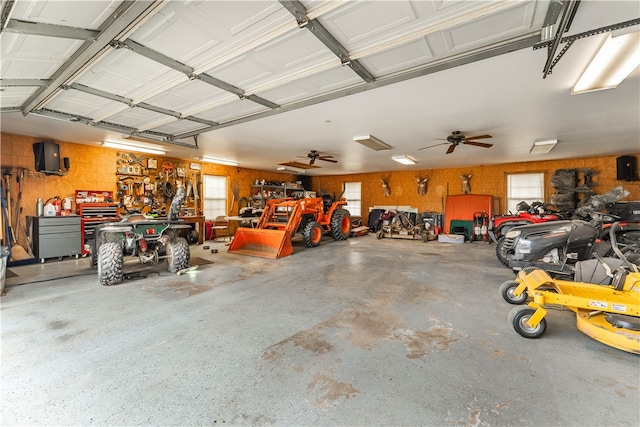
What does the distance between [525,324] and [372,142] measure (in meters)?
4.35

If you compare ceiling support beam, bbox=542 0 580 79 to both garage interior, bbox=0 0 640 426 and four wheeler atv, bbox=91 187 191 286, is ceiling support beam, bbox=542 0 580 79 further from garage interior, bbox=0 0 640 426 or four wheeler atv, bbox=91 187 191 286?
four wheeler atv, bbox=91 187 191 286

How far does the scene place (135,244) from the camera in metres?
4.07

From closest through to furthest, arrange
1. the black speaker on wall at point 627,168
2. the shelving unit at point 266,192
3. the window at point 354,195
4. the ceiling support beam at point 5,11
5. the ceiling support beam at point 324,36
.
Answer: the ceiling support beam at point 5,11 → the ceiling support beam at point 324,36 → the black speaker on wall at point 627,168 → the shelving unit at point 266,192 → the window at point 354,195

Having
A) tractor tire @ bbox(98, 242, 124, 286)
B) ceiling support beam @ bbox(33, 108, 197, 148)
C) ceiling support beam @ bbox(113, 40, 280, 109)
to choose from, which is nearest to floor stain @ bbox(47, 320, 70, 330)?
tractor tire @ bbox(98, 242, 124, 286)

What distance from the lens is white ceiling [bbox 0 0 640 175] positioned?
75.3 inches

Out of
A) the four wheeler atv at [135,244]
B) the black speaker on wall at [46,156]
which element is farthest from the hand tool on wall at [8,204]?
the four wheeler atv at [135,244]

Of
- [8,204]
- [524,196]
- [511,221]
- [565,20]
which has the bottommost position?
[511,221]

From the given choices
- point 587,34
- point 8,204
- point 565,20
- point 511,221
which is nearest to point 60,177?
point 8,204

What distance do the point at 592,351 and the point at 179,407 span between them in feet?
9.39

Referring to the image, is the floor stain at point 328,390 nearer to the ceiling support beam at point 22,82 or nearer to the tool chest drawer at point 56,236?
the ceiling support beam at point 22,82

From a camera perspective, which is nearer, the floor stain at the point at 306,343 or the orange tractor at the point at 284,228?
the floor stain at the point at 306,343

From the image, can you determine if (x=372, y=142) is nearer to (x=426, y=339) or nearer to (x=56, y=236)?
(x=426, y=339)

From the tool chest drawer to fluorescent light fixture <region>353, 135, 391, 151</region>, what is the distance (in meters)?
6.04

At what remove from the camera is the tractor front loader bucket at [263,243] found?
18.5 feet
